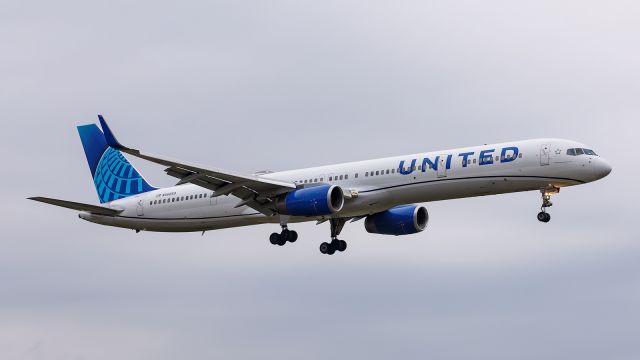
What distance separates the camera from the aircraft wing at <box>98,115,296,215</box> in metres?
61.9

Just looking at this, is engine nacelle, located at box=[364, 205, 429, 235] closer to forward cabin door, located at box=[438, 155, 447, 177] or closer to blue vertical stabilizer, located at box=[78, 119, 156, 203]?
forward cabin door, located at box=[438, 155, 447, 177]

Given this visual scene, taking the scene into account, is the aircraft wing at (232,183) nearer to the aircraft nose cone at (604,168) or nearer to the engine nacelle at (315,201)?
the engine nacelle at (315,201)

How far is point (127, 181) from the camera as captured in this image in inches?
2926

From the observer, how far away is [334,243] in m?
71.0

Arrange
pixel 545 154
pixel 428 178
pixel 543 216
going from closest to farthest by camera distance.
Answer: pixel 545 154 → pixel 543 216 → pixel 428 178

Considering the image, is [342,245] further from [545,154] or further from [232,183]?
[545,154]

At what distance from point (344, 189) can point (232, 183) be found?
5.45 m

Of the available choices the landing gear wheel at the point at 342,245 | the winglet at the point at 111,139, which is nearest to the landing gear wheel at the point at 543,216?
the landing gear wheel at the point at 342,245

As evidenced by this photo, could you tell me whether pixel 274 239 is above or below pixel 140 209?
below

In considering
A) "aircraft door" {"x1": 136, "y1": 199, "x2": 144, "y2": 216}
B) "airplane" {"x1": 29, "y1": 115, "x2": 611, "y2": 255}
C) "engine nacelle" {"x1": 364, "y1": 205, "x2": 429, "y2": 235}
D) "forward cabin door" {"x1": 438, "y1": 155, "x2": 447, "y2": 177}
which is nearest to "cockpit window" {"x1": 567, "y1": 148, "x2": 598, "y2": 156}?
"airplane" {"x1": 29, "y1": 115, "x2": 611, "y2": 255}

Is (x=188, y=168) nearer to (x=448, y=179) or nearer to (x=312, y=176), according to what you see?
(x=312, y=176)

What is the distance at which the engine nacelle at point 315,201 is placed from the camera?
208ft

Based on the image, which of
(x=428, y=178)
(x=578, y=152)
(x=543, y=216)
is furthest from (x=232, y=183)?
(x=578, y=152)

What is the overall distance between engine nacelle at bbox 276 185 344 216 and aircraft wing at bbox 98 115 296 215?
3.29ft
